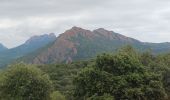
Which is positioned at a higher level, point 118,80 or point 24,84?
point 118,80

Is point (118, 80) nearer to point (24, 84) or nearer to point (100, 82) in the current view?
point (100, 82)

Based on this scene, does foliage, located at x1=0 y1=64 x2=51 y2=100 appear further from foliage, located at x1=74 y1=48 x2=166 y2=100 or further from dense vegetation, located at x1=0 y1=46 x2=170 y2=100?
foliage, located at x1=74 y1=48 x2=166 y2=100

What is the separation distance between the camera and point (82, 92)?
53906mm

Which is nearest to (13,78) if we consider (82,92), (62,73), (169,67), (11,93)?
(11,93)

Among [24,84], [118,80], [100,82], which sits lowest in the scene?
[24,84]

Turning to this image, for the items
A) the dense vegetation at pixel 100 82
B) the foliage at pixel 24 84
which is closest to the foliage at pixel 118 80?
the dense vegetation at pixel 100 82

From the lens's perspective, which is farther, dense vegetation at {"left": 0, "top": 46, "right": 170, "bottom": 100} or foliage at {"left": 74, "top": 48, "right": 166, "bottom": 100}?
dense vegetation at {"left": 0, "top": 46, "right": 170, "bottom": 100}

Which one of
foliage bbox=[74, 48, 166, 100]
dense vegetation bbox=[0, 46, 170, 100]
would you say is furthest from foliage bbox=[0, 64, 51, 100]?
foliage bbox=[74, 48, 166, 100]

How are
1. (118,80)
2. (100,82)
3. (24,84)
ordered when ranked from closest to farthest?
(118,80) < (100,82) < (24,84)

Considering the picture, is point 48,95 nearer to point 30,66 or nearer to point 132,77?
point 30,66

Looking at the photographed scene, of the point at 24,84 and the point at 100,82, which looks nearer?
the point at 100,82

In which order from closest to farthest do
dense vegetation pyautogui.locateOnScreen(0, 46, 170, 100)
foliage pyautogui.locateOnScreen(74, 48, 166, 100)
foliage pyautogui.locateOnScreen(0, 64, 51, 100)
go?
foliage pyautogui.locateOnScreen(74, 48, 166, 100) → dense vegetation pyautogui.locateOnScreen(0, 46, 170, 100) → foliage pyautogui.locateOnScreen(0, 64, 51, 100)

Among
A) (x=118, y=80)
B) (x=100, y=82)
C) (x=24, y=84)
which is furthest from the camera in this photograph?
(x=24, y=84)

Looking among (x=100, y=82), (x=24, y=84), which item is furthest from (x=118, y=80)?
(x=24, y=84)
